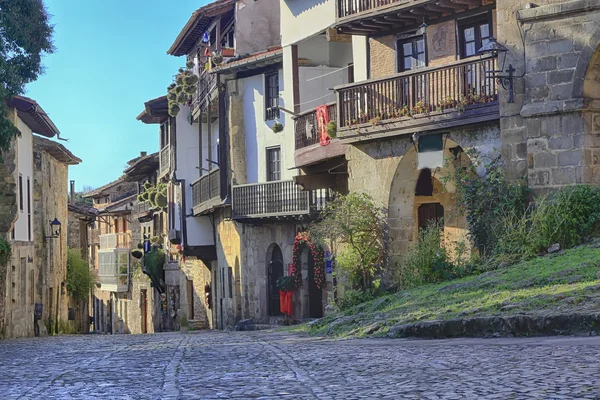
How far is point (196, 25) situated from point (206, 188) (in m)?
6.82

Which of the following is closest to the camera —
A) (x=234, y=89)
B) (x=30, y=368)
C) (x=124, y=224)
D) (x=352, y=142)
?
(x=30, y=368)

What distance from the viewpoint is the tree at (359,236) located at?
23.8 metres

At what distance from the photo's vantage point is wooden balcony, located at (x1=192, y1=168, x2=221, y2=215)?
36.4 m

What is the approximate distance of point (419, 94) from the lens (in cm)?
2269

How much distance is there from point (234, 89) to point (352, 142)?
11733 mm

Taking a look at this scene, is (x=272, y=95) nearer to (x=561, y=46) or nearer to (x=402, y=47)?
(x=402, y=47)

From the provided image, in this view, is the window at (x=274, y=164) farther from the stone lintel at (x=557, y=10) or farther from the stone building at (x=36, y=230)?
the stone lintel at (x=557, y=10)

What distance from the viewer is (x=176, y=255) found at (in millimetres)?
50531

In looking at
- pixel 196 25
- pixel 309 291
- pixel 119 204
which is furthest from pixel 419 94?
pixel 119 204

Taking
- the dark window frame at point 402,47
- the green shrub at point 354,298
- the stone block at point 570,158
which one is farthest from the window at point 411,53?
the stone block at point 570,158

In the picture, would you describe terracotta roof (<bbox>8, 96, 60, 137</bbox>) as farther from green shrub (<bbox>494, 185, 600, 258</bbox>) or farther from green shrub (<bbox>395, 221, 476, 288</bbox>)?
green shrub (<bbox>494, 185, 600, 258</bbox>)

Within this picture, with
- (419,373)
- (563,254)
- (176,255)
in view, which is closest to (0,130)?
(563,254)

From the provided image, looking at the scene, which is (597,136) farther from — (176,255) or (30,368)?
(176,255)

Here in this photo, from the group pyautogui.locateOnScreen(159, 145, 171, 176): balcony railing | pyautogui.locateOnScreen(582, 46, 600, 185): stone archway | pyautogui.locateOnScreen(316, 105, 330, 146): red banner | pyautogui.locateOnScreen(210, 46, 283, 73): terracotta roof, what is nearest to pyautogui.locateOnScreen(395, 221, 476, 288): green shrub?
pyautogui.locateOnScreen(582, 46, 600, 185): stone archway
